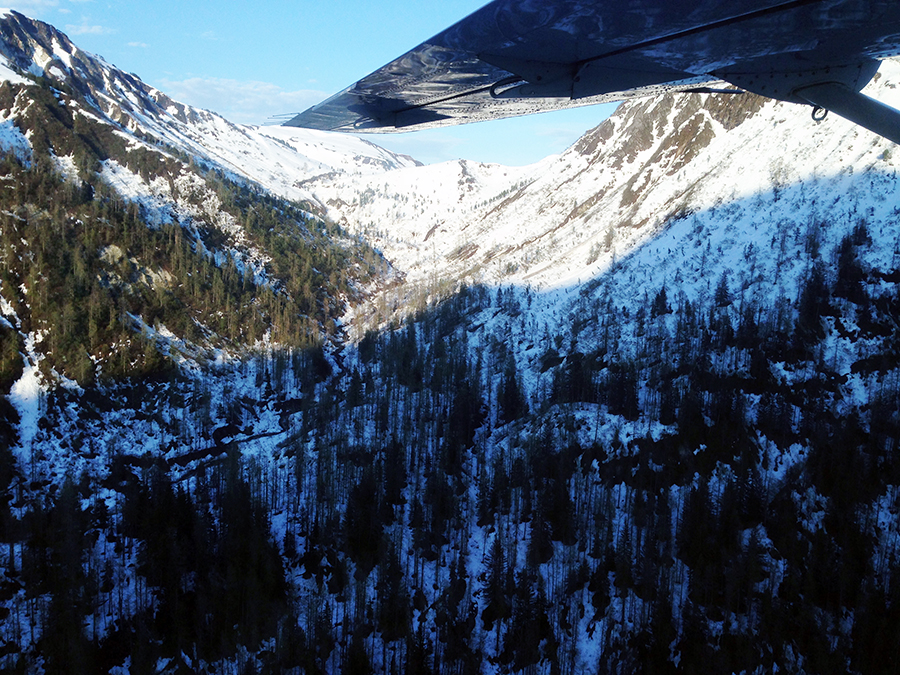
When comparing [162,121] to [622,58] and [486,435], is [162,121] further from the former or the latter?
[622,58]

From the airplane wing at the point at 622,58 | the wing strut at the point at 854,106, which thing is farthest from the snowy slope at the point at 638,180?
the airplane wing at the point at 622,58

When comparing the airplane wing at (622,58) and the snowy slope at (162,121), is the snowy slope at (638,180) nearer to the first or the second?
the snowy slope at (162,121)

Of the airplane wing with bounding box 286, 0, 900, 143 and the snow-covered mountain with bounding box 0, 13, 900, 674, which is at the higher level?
the airplane wing with bounding box 286, 0, 900, 143

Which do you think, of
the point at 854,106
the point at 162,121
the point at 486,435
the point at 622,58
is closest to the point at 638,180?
the point at 486,435

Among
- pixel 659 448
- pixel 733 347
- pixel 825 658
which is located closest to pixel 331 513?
pixel 659 448

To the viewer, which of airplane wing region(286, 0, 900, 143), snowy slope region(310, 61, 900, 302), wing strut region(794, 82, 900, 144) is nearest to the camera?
airplane wing region(286, 0, 900, 143)

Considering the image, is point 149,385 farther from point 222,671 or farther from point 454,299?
point 454,299

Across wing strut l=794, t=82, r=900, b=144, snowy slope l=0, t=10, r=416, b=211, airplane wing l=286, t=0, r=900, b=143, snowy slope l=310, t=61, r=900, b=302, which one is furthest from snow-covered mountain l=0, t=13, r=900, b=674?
snowy slope l=0, t=10, r=416, b=211

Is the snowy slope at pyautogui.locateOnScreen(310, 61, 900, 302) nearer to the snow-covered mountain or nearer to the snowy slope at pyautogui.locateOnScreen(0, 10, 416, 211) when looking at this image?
the snow-covered mountain
